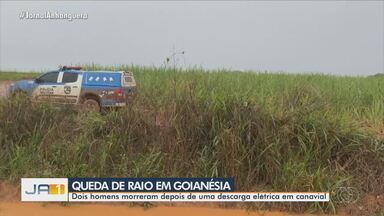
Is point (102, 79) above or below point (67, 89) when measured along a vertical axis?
above

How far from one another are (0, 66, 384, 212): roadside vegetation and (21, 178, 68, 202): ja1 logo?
18 cm

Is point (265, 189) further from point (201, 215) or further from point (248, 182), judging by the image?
point (201, 215)

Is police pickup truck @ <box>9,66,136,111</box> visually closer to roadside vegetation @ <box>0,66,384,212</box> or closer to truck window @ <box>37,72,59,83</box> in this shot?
truck window @ <box>37,72,59,83</box>

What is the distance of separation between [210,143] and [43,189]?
9.04ft

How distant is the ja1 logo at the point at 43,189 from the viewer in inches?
263

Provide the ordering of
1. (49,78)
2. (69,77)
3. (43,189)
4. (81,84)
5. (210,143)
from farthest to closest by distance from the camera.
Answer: (49,78), (69,77), (81,84), (210,143), (43,189)

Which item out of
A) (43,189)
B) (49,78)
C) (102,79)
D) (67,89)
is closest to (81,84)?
(67,89)

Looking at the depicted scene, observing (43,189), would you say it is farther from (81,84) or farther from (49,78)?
(49,78)

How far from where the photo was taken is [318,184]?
22.2 feet

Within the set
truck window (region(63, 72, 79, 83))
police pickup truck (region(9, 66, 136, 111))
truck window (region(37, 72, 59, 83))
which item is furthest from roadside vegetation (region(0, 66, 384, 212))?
truck window (region(37, 72, 59, 83))

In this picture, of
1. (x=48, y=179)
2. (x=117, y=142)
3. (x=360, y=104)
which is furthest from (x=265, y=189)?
(x=360, y=104)

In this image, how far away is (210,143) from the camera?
7.28 m

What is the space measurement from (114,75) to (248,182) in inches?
288

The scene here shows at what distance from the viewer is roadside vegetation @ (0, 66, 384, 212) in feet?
22.9
